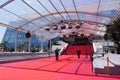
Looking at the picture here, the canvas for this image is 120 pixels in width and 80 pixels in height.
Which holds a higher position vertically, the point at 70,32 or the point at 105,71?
the point at 70,32

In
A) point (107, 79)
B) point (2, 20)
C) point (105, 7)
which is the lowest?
point (107, 79)

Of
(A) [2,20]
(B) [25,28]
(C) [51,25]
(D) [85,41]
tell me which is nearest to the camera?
(A) [2,20]

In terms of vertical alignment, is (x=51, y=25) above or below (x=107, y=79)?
above

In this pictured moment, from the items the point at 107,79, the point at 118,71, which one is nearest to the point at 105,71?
the point at 118,71

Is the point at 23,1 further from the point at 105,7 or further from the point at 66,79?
the point at 66,79

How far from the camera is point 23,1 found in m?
28.5

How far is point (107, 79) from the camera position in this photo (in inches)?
438

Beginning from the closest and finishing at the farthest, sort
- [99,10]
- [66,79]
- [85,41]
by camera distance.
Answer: [66,79] → [99,10] → [85,41]

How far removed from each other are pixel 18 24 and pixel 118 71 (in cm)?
2823

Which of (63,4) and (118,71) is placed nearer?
(118,71)

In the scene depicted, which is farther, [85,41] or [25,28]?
[85,41]

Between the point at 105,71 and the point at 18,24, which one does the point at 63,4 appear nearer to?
the point at 18,24

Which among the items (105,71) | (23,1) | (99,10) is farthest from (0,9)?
(105,71)

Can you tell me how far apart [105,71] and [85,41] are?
78.3 meters
